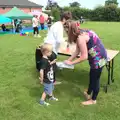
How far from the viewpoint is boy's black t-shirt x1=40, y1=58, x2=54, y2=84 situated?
455cm

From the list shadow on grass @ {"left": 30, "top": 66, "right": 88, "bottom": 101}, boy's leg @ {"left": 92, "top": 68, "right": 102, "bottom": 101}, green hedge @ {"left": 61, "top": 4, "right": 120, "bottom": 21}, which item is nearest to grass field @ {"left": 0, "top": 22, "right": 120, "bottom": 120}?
shadow on grass @ {"left": 30, "top": 66, "right": 88, "bottom": 101}

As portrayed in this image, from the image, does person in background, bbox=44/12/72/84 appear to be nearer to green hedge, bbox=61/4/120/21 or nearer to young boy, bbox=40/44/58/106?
young boy, bbox=40/44/58/106

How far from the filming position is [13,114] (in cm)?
445

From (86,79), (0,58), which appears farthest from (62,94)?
(0,58)

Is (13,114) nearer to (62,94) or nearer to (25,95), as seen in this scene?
(25,95)

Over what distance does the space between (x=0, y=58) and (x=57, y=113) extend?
5.51 m

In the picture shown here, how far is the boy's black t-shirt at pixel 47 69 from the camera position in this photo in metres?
4.55

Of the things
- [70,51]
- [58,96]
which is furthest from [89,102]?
[70,51]

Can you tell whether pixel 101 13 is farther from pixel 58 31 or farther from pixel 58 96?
pixel 58 96

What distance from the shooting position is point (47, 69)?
15.1ft

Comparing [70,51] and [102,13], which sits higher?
[102,13]

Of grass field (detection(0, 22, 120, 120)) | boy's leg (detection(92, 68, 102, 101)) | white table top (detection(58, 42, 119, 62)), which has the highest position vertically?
white table top (detection(58, 42, 119, 62))

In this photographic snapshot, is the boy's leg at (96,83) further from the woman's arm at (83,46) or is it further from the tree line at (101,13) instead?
the tree line at (101,13)

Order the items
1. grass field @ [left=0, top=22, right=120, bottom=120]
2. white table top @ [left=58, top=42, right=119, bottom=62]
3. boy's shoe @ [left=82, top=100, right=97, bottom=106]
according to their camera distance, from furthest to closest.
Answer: white table top @ [left=58, top=42, right=119, bottom=62]
boy's shoe @ [left=82, top=100, right=97, bottom=106]
grass field @ [left=0, top=22, right=120, bottom=120]
